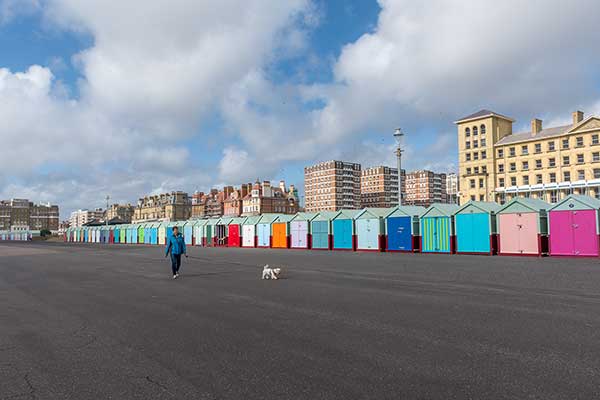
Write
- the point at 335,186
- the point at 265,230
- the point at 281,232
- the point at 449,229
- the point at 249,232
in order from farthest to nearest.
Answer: the point at 335,186 < the point at 249,232 < the point at 265,230 < the point at 281,232 < the point at 449,229

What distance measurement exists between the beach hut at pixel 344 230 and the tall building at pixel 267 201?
369ft

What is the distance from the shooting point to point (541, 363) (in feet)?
16.7

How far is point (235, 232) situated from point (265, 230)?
5.57m

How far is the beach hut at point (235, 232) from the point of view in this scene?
4459 cm

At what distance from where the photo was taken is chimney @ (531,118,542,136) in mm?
93000

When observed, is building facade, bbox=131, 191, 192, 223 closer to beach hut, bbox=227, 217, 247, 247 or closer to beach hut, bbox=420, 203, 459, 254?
beach hut, bbox=227, 217, 247, 247

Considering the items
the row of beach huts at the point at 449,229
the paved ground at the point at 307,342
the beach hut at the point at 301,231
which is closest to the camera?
the paved ground at the point at 307,342

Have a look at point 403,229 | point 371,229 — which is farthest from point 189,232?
point 403,229

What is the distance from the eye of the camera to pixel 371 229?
30812 mm

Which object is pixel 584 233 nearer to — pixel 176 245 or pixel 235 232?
pixel 176 245

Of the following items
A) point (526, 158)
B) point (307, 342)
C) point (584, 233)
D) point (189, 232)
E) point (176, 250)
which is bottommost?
point (307, 342)

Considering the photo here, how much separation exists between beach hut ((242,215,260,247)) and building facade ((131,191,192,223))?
129292mm

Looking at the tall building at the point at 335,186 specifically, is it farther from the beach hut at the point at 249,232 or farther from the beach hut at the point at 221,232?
the beach hut at the point at 249,232

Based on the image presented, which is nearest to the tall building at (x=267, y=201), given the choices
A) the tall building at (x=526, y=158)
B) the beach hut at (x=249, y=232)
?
the tall building at (x=526, y=158)
